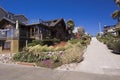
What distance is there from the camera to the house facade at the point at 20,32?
64.7 feet

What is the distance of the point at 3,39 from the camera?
20.4 metres

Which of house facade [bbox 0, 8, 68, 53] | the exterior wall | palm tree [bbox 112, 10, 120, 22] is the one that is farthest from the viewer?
house facade [bbox 0, 8, 68, 53]

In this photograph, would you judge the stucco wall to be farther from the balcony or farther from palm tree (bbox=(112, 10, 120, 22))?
palm tree (bbox=(112, 10, 120, 22))

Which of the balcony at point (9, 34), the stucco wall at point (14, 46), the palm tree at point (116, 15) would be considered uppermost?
the palm tree at point (116, 15)

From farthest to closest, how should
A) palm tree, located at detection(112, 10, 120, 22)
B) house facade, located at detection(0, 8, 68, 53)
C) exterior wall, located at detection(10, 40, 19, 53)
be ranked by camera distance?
1. house facade, located at detection(0, 8, 68, 53)
2. exterior wall, located at detection(10, 40, 19, 53)
3. palm tree, located at detection(112, 10, 120, 22)

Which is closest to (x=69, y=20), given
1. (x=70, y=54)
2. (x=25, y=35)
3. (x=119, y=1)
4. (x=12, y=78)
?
(x=25, y=35)

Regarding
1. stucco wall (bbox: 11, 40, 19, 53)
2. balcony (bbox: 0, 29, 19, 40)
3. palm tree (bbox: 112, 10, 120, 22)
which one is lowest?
stucco wall (bbox: 11, 40, 19, 53)

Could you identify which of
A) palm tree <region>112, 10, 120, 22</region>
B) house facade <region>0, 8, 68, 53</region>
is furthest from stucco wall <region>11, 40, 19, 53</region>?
palm tree <region>112, 10, 120, 22</region>

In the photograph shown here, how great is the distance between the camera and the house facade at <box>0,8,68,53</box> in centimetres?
1973

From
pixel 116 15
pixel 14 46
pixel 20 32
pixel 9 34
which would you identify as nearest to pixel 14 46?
pixel 14 46

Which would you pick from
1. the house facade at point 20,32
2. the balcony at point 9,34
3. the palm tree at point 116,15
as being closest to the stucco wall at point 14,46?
the house facade at point 20,32

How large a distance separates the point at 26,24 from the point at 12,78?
21.0 metres

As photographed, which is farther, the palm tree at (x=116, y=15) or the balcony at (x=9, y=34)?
the balcony at (x=9, y=34)

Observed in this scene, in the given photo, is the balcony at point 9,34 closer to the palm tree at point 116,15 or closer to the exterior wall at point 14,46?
the exterior wall at point 14,46
